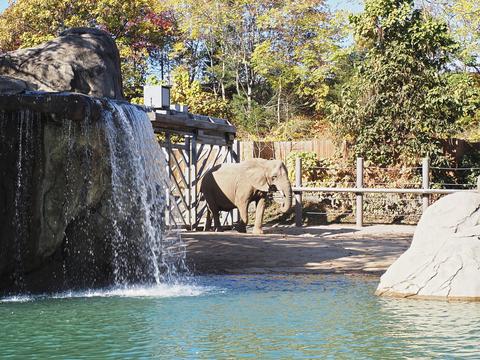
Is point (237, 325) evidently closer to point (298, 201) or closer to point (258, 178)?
point (258, 178)


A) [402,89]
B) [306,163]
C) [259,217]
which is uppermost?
[402,89]

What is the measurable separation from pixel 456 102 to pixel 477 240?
14.8 meters

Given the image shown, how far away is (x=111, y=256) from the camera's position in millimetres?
11109

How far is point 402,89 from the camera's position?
2378 cm

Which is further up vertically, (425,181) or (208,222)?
(425,181)

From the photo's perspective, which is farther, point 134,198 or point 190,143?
point 190,143

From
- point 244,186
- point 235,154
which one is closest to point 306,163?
point 235,154

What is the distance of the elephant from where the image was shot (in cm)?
1873

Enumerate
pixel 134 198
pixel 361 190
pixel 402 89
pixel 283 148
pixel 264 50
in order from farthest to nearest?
pixel 264 50
pixel 283 148
pixel 402 89
pixel 361 190
pixel 134 198

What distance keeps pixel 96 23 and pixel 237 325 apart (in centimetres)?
2640

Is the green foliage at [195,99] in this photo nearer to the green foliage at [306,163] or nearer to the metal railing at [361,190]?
the green foliage at [306,163]

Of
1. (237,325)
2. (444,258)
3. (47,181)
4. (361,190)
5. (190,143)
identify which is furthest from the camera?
(361,190)

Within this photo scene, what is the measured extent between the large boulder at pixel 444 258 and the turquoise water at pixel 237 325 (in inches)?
10.9

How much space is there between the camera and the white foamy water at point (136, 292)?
991 cm
